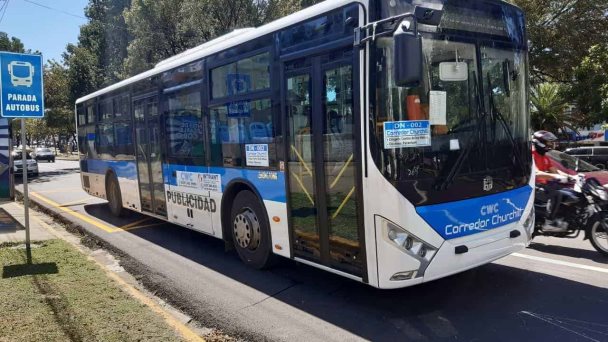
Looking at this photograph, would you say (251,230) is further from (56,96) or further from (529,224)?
(56,96)

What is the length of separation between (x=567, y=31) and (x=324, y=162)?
1777 cm

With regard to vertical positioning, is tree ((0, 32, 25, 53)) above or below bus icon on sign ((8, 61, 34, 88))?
above

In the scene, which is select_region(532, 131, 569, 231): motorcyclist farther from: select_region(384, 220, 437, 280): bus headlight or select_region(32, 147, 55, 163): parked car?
select_region(32, 147, 55, 163): parked car

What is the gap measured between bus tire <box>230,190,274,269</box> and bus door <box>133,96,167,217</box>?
8.29 feet

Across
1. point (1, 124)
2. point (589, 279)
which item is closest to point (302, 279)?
point (589, 279)

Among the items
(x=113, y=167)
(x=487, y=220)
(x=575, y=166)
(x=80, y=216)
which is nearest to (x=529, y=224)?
(x=487, y=220)

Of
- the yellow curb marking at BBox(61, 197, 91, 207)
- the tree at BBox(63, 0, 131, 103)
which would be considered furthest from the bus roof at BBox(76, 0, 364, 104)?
the tree at BBox(63, 0, 131, 103)

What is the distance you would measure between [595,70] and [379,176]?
15838mm

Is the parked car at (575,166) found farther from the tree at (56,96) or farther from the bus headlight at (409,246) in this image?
the tree at (56,96)

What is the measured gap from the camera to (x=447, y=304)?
16.3 ft

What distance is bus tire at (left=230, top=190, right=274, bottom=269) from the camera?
619 centimetres

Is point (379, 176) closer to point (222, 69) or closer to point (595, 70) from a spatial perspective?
point (222, 69)

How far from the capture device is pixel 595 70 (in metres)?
16.7

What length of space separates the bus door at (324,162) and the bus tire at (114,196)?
6.78 metres
